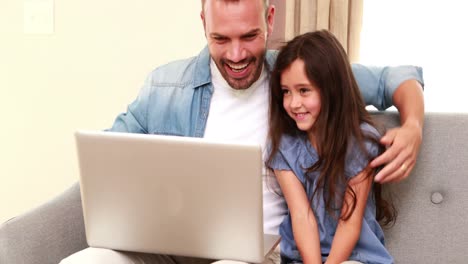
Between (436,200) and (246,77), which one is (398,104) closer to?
(436,200)

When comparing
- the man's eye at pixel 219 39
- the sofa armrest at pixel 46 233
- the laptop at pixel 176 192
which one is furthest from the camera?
the man's eye at pixel 219 39

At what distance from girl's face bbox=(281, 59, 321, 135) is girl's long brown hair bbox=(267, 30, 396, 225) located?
0.4 inches

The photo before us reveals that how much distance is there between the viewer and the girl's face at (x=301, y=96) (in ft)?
4.93

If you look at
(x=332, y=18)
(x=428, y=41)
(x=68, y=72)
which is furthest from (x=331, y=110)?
(x=68, y=72)

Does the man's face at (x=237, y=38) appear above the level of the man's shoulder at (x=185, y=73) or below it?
above

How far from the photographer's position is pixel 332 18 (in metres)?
2.14

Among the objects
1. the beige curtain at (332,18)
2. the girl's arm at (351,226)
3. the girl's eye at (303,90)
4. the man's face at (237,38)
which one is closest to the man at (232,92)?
the man's face at (237,38)

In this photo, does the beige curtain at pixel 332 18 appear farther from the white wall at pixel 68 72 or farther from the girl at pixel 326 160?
the girl at pixel 326 160

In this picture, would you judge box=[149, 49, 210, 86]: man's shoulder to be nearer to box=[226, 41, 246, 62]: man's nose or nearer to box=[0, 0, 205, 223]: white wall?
box=[226, 41, 246, 62]: man's nose

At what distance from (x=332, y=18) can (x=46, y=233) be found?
1.16 meters

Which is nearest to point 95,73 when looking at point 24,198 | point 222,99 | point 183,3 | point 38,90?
point 38,90

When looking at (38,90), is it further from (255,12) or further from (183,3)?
(255,12)

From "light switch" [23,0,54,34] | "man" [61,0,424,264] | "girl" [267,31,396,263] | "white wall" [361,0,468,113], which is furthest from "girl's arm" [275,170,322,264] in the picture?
"light switch" [23,0,54,34]

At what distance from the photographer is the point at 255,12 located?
1.69 m
